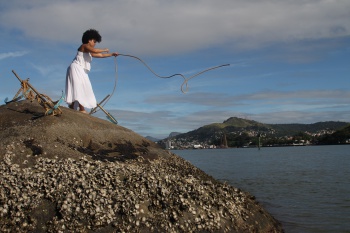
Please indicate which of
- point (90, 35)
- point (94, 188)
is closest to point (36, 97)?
point (90, 35)

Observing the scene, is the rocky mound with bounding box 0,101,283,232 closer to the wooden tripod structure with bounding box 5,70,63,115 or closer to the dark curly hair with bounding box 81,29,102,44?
the wooden tripod structure with bounding box 5,70,63,115

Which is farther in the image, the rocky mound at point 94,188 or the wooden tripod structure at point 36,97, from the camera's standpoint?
the wooden tripod structure at point 36,97

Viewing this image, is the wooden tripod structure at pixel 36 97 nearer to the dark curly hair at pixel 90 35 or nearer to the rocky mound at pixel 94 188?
the rocky mound at pixel 94 188

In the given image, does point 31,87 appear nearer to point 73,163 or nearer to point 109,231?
point 73,163

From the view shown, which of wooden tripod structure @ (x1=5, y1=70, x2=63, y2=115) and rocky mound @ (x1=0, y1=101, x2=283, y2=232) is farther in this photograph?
wooden tripod structure @ (x1=5, y1=70, x2=63, y2=115)

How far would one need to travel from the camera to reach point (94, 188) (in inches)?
374

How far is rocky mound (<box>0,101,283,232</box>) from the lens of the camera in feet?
29.5

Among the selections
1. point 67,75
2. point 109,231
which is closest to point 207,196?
point 109,231

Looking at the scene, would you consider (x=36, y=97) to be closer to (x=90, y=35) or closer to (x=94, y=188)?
(x=90, y=35)

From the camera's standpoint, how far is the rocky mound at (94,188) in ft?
29.5

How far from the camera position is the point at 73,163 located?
1045 cm

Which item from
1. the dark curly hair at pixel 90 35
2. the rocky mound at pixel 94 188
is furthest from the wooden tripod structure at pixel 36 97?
the dark curly hair at pixel 90 35

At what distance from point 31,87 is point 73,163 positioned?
4116 mm

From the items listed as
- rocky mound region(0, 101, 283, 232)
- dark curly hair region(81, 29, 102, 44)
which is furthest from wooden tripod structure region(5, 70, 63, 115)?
dark curly hair region(81, 29, 102, 44)
